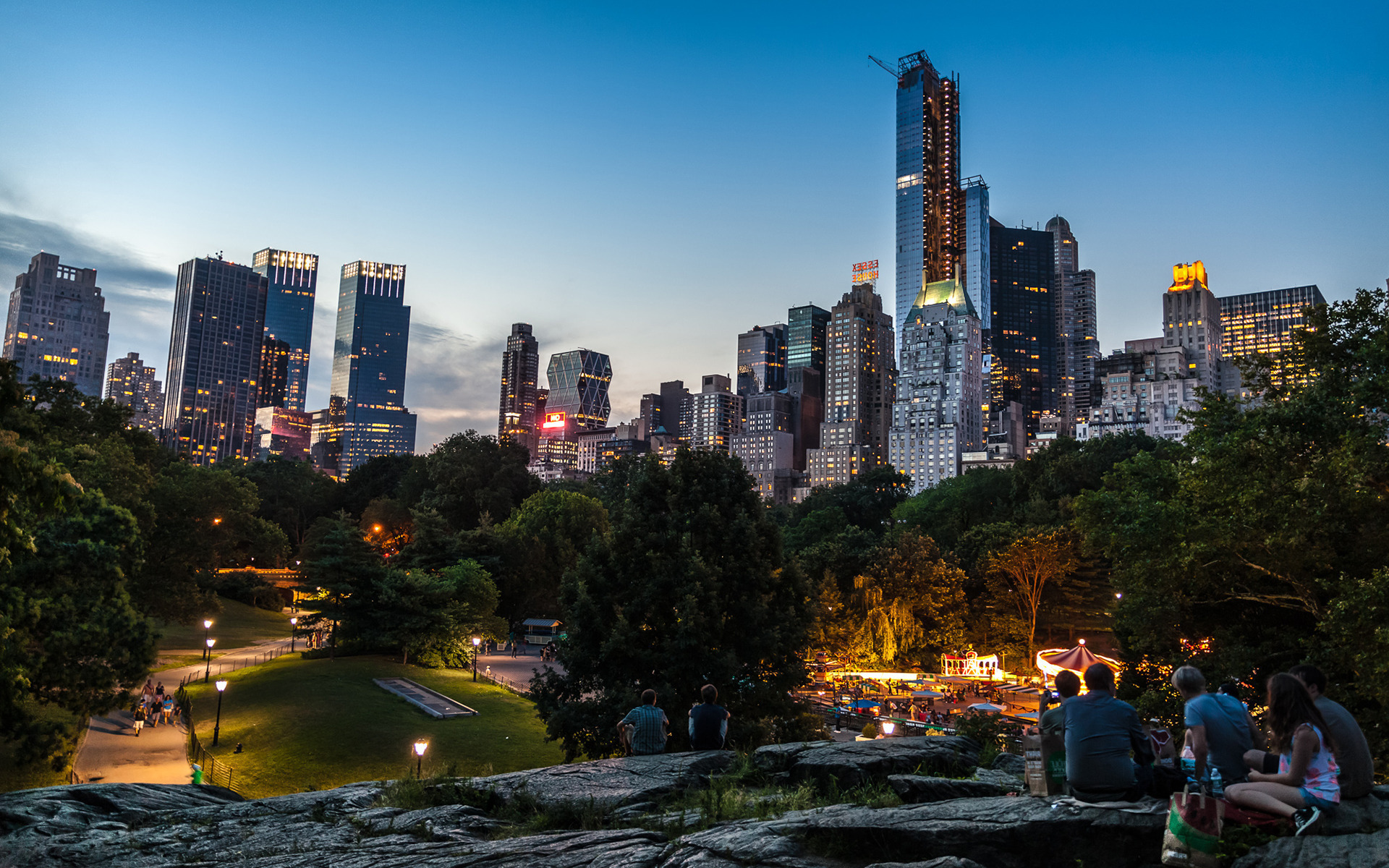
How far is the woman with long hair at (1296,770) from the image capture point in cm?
563

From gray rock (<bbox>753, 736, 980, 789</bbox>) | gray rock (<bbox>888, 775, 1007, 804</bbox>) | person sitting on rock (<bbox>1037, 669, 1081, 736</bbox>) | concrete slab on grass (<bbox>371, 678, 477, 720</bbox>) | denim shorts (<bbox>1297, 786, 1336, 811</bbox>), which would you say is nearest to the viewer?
denim shorts (<bbox>1297, 786, 1336, 811</bbox>)

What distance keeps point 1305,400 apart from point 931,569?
2582cm

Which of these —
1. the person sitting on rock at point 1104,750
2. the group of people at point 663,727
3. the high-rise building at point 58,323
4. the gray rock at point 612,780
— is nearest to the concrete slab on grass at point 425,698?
the group of people at point 663,727

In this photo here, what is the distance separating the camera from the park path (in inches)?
901

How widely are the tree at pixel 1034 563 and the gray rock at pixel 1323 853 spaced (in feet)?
134

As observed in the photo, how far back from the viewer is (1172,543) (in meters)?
19.0

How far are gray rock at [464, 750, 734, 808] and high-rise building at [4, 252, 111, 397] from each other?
21670 cm

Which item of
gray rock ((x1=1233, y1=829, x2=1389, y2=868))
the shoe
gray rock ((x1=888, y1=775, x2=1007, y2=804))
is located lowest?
gray rock ((x1=888, y1=775, x2=1007, y2=804))

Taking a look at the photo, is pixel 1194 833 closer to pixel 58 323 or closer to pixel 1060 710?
pixel 1060 710

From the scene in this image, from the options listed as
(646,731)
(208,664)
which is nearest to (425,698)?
(208,664)

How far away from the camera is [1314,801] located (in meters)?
5.63

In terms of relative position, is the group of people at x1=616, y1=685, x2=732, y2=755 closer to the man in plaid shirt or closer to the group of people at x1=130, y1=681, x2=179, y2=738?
the man in plaid shirt

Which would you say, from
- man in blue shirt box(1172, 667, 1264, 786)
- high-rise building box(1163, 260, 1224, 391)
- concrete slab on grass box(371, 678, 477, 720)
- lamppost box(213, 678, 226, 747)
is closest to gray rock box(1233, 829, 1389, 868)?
man in blue shirt box(1172, 667, 1264, 786)

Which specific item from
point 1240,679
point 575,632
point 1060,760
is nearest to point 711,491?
point 575,632
